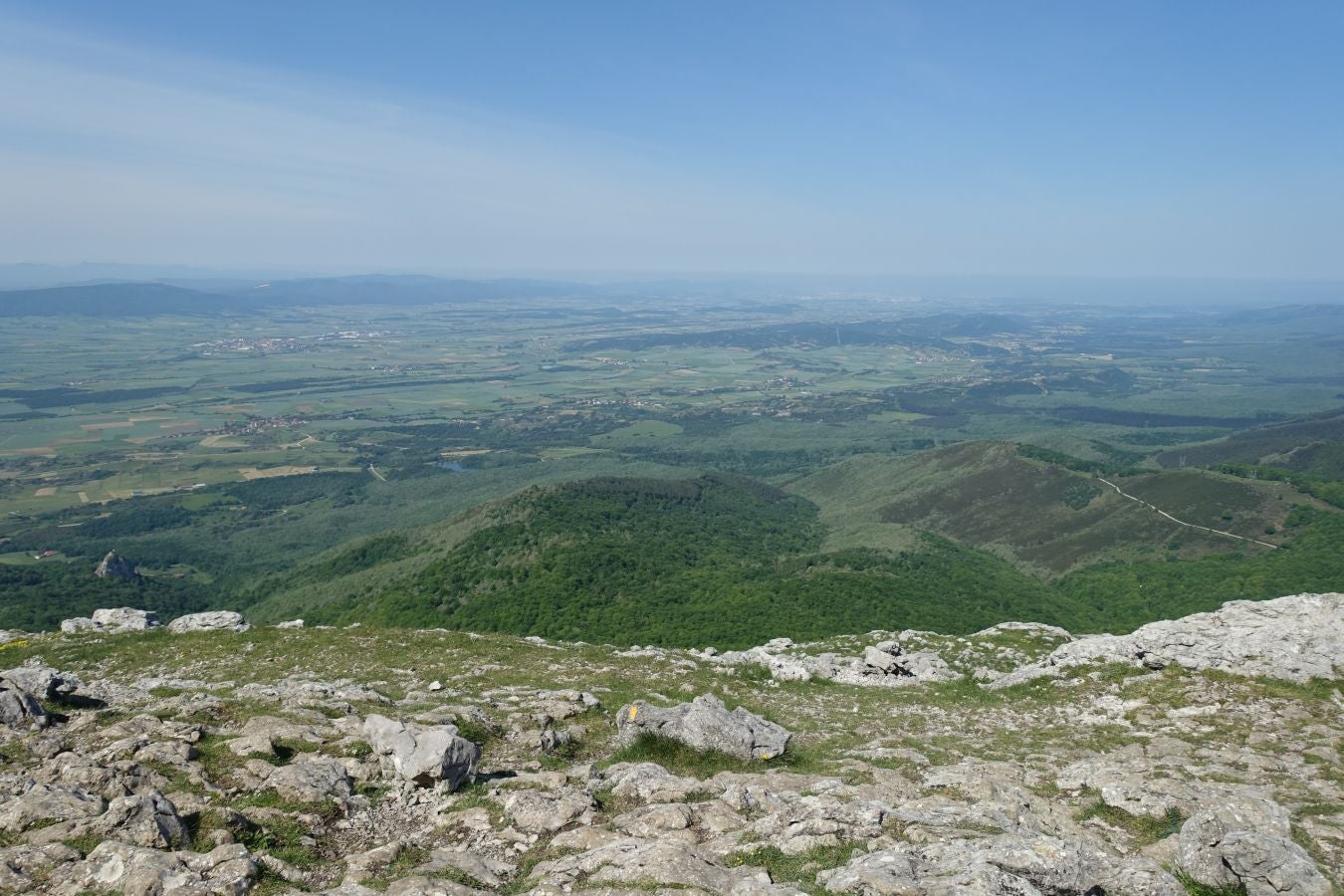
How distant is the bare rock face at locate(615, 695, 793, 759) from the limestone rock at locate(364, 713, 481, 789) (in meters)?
5.05

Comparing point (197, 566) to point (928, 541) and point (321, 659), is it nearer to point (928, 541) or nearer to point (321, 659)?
point (321, 659)

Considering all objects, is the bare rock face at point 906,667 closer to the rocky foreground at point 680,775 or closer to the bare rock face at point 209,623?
the rocky foreground at point 680,775

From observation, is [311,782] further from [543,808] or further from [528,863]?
[528,863]

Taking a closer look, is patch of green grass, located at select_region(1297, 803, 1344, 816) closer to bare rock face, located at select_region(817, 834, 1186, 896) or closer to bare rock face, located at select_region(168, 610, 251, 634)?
bare rock face, located at select_region(817, 834, 1186, 896)

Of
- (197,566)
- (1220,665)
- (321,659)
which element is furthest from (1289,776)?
(197,566)

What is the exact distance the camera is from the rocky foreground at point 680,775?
13.1 meters

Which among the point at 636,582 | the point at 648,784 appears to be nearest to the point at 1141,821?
the point at 648,784

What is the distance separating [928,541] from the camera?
106125mm

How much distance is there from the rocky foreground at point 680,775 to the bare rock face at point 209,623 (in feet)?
19.9

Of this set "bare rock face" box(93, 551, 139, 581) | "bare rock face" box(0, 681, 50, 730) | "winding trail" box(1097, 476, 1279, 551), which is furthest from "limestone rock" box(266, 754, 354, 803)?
"winding trail" box(1097, 476, 1279, 551)

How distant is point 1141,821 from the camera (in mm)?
16516

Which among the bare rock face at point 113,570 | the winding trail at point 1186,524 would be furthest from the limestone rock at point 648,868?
the bare rock face at point 113,570

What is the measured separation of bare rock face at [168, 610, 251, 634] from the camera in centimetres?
3888

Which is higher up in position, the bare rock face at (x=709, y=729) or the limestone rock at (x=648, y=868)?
the limestone rock at (x=648, y=868)
